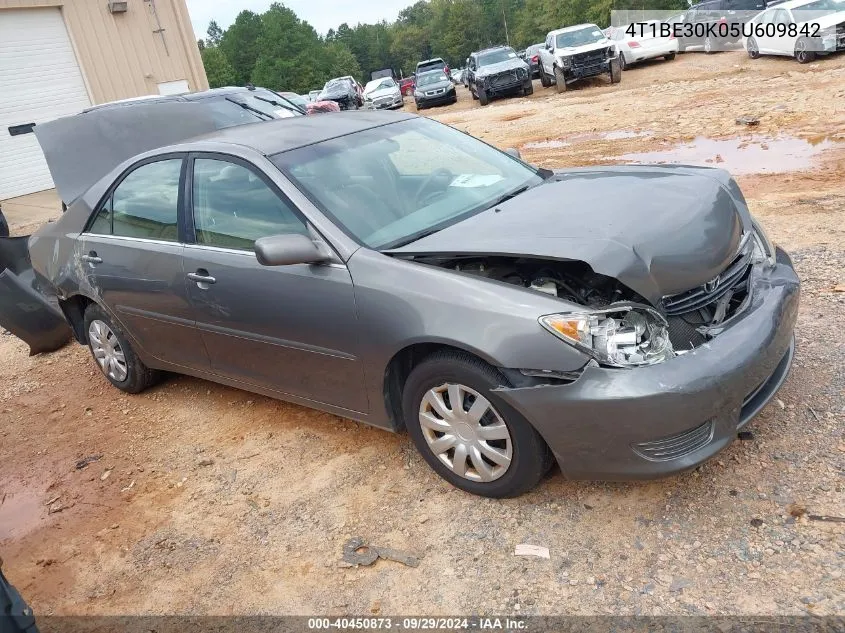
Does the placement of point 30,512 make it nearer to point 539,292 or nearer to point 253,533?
point 253,533

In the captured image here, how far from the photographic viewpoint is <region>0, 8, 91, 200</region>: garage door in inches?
635

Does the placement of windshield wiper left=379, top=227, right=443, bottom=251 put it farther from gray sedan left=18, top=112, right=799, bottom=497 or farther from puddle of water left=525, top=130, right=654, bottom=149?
puddle of water left=525, top=130, right=654, bottom=149

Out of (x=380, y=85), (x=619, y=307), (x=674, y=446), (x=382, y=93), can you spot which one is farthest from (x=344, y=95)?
(x=674, y=446)

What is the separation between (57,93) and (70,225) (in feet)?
47.9

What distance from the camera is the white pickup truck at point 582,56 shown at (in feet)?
64.9

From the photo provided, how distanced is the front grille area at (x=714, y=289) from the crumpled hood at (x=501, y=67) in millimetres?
19764

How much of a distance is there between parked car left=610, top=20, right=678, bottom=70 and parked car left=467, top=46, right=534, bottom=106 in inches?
115

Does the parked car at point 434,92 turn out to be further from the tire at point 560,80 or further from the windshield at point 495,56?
the tire at point 560,80

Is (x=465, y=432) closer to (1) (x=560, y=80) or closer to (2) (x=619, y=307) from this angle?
(2) (x=619, y=307)

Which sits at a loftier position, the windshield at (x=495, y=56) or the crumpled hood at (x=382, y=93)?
the windshield at (x=495, y=56)

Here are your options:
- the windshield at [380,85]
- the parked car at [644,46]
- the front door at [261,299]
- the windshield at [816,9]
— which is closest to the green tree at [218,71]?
the windshield at [380,85]

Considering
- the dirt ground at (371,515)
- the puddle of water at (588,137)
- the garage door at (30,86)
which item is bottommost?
the dirt ground at (371,515)

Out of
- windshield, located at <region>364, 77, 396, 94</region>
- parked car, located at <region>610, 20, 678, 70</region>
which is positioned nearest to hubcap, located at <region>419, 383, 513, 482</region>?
parked car, located at <region>610, 20, 678, 70</region>

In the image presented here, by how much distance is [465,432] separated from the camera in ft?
9.91
